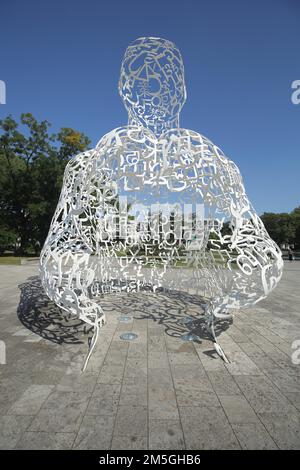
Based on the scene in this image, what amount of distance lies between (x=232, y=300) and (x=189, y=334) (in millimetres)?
1332

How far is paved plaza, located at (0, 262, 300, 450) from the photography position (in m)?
2.48

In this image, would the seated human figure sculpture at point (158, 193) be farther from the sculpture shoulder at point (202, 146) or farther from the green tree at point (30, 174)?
the green tree at point (30, 174)

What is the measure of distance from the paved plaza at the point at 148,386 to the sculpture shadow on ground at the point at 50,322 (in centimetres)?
4

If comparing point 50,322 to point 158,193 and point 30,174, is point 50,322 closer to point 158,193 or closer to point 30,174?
point 158,193

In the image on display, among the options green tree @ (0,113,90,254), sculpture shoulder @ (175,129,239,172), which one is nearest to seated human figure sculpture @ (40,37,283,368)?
sculpture shoulder @ (175,129,239,172)

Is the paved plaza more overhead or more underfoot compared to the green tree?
more underfoot

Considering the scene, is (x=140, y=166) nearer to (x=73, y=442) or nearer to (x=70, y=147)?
(x=73, y=442)

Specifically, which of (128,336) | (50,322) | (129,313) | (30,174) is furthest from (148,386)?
(30,174)

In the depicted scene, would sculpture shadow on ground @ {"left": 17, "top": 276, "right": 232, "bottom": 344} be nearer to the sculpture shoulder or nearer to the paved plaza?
the paved plaza

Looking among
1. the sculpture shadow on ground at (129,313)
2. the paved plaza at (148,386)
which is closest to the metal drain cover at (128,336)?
the paved plaza at (148,386)

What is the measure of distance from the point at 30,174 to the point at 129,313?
2026 centimetres

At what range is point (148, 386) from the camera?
3.30m

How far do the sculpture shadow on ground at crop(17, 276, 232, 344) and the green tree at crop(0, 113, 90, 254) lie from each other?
15067 millimetres

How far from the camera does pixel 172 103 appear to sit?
19.0ft
